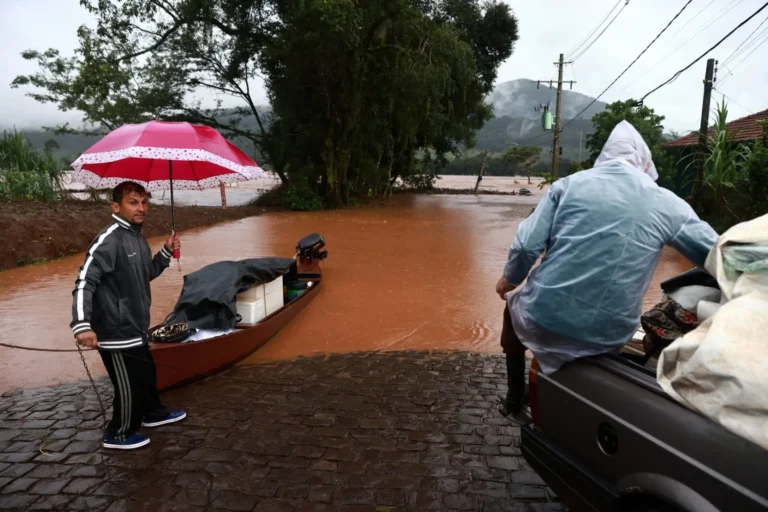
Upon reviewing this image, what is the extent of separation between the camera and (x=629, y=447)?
200 cm

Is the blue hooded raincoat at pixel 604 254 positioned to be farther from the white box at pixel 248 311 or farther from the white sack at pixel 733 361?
the white box at pixel 248 311

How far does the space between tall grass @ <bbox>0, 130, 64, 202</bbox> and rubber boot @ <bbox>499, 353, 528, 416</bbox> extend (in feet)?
56.6

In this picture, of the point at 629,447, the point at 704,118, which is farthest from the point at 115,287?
the point at 704,118

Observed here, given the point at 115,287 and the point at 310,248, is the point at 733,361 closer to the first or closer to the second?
the point at 115,287

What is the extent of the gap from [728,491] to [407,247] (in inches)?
481

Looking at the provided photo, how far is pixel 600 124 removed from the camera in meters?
34.2

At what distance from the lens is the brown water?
623cm

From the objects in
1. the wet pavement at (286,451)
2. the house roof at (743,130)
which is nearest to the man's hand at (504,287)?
the wet pavement at (286,451)

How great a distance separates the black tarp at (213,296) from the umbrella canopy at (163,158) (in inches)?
36.2

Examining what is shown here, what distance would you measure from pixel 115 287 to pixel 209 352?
1.49 m

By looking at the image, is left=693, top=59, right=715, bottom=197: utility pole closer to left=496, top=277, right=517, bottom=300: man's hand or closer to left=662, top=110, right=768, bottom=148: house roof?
left=662, top=110, right=768, bottom=148: house roof

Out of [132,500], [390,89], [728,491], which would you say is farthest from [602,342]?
[390,89]

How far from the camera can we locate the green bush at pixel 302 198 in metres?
23.0

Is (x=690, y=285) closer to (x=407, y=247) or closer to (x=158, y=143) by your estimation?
(x=158, y=143)
